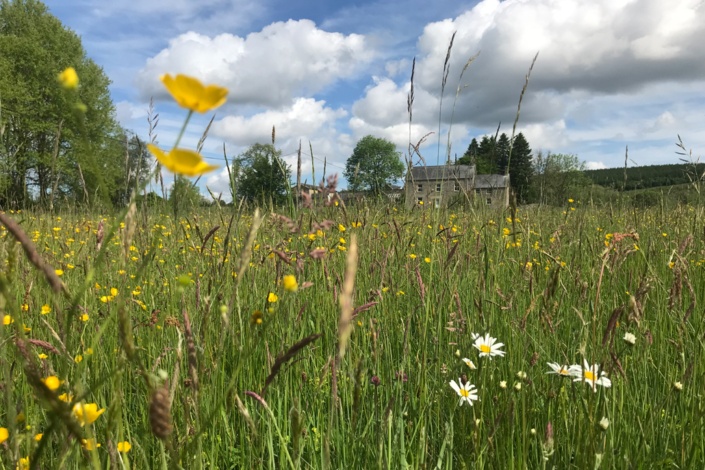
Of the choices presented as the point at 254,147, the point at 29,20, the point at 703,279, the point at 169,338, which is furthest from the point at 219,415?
the point at 254,147

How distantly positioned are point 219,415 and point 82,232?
118 inches

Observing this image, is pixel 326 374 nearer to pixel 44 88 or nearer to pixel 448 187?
pixel 448 187

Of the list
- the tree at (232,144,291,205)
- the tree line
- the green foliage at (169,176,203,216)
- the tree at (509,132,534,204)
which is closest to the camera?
the green foliage at (169,176,203,216)

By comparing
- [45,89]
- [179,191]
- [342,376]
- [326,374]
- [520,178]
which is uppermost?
[45,89]

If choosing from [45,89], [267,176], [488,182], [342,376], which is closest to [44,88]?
[45,89]

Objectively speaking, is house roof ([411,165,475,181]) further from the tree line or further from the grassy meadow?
the tree line

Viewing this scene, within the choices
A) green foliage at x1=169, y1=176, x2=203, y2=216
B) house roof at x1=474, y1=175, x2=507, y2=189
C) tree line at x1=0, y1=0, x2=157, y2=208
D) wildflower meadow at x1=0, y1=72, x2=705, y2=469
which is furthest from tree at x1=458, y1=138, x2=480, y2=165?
tree line at x1=0, y1=0, x2=157, y2=208

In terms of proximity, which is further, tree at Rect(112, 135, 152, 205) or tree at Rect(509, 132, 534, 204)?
tree at Rect(509, 132, 534, 204)

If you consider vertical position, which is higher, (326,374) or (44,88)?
(44,88)

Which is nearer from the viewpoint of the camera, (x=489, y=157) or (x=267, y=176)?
(x=489, y=157)

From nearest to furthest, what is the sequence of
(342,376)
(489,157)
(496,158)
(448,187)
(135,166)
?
1. (342,376)
2. (135,166)
3. (496,158)
4. (448,187)
5. (489,157)

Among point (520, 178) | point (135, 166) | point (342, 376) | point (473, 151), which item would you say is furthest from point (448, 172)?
point (520, 178)

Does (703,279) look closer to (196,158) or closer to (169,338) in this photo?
(169,338)

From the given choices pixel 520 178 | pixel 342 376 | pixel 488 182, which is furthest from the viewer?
pixel 520 178
